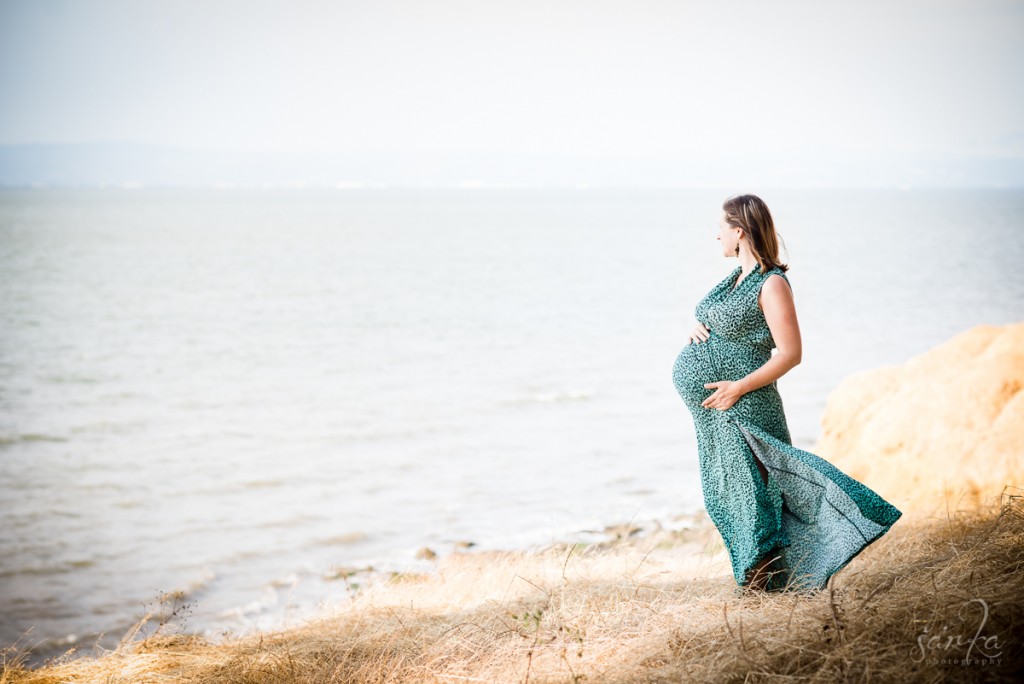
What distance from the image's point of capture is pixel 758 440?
414 centimetres

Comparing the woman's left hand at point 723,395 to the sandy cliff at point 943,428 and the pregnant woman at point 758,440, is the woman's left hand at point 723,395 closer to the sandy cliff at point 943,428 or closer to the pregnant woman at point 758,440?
the pregnant woman at point 758,440

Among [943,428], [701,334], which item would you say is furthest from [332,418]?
[701,334]

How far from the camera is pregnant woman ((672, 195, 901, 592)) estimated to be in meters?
3.98

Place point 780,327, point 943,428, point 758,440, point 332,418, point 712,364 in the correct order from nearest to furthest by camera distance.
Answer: point 780,327 → point 758,440 → point 712,364 → point 943,428 → point 332,418

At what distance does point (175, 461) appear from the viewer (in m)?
12.9

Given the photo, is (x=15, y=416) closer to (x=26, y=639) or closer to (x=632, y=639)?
(x=26, y=639)

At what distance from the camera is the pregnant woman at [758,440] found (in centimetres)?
398

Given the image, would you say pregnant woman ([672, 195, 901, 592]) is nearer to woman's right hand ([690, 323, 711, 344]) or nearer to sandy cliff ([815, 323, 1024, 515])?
woman's right hand ([690, 323, 711, 344])

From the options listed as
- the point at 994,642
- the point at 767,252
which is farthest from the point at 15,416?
the point at 994,642

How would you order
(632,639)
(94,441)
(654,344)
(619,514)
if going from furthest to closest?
1. (654,344)
2. (94,441)
3. (619,514)
4. (632,639)

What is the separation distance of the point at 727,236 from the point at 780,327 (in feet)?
1.90

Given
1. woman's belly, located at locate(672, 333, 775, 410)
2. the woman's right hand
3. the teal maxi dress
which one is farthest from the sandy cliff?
the woman's right hand

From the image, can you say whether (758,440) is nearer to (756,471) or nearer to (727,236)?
(756,471)

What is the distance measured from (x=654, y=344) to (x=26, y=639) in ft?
57.8
